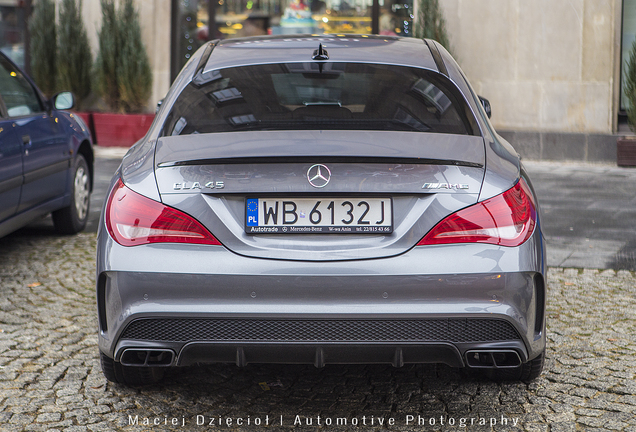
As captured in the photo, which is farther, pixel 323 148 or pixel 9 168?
pixel 9 168

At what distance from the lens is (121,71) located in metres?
13.1

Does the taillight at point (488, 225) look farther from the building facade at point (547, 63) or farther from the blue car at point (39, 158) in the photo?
the building facade at point (547, 63)

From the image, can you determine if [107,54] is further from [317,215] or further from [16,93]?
[317,215]

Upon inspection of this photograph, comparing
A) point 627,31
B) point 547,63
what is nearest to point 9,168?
point 547,63

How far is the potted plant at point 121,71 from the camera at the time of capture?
42.6 ft

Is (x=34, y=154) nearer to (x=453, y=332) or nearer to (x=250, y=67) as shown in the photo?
(x=250, y=67)

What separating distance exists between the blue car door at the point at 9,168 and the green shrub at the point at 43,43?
8.33 metres

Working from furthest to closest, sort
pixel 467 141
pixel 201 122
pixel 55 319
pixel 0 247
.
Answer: pixel 0 247, pixel 55 319, pixel 201 122, pixel 467 141

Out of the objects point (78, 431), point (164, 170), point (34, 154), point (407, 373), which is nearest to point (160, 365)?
point (78, 431)

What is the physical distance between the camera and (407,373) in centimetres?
382

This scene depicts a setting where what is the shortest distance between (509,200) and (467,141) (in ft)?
1.06

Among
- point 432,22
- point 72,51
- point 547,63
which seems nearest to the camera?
point 547,63

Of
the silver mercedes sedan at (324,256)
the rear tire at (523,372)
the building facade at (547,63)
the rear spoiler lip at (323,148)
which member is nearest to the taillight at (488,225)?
the silver mercedes sedan at (324,256)

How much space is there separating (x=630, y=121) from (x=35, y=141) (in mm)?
8287
